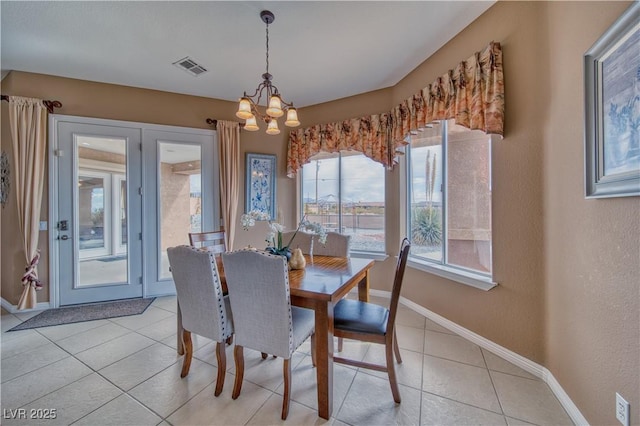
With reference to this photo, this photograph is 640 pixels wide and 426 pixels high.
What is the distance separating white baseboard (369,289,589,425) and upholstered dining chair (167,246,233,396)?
2075 mm

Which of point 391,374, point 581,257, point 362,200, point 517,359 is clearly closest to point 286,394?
point 391,374

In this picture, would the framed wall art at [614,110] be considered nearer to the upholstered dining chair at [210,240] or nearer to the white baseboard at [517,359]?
the white baseboard at [517,359]

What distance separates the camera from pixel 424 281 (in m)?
2.84

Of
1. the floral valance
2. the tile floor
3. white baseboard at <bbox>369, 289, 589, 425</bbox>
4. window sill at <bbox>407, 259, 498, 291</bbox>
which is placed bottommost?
the tile floor

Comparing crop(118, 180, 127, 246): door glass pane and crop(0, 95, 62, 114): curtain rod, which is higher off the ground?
crop(0, 95, 62, 114): curtain rod

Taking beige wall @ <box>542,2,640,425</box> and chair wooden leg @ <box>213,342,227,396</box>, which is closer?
beige wall @ <box>542,2,640,425</box>

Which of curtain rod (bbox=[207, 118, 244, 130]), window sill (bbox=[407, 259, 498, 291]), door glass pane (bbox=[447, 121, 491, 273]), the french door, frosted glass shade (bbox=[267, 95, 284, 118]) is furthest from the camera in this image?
curtain rod (bbox=[207, 118, 244, 130])

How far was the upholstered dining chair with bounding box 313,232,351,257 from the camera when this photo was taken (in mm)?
2533

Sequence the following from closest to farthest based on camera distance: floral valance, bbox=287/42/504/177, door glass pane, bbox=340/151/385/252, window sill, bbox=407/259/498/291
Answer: floral valance, bbox=287/42/504/177, window sill, bbox=407/259/498/291, door glass pane, bbox=340/151/385/252

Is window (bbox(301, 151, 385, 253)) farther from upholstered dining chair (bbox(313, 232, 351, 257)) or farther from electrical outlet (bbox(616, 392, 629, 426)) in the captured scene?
electrical outlet (bbox(616, 392, 629, 426))

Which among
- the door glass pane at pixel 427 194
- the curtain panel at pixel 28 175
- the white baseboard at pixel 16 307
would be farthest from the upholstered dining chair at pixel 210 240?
→ the door glass pane at pixel 427 194

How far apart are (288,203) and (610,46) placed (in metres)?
3.55

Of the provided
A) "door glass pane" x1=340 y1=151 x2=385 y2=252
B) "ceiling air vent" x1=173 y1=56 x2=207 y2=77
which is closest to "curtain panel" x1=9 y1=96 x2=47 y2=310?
"ceiling air vent" x1=173 y1=56 x2=207 y2=77

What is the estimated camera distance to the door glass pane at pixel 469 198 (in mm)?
2303
